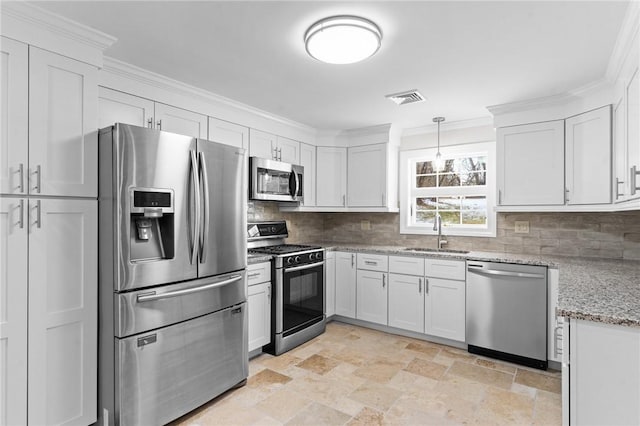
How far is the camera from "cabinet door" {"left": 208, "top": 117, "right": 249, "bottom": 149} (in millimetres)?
3041

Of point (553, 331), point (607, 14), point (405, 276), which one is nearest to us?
point (607, 14)

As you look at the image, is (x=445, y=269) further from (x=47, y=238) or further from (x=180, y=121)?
(x=47, y=238)

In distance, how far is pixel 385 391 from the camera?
8.44ft

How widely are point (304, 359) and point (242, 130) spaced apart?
2.18 meters

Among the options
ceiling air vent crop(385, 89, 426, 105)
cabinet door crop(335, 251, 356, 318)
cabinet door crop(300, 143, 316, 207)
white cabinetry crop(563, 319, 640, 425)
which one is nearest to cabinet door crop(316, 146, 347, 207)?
cabinet door crop(300, 143, 316, 207)

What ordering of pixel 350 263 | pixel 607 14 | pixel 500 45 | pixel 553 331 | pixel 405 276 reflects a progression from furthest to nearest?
1. pixel 350 263
2. pixel 405 276
3. pixel 553 331
4. pixel 500 45
5. pixel 607 14

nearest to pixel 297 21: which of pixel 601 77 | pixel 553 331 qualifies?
pixel 601 77

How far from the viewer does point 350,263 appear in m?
4.02

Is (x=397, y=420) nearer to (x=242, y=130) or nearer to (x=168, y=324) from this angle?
(x=168, y=324)

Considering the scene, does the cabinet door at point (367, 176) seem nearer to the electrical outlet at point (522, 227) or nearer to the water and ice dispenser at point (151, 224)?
the electrical outlet at point (522, 227)

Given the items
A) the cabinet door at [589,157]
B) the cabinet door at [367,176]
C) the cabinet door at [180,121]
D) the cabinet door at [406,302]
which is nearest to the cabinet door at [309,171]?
the cabinet door at [367,176]

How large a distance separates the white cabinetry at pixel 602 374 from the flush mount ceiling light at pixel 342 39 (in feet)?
5.49

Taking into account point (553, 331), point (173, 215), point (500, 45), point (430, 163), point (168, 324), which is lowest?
point (553, 331)

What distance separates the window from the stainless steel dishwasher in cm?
79
